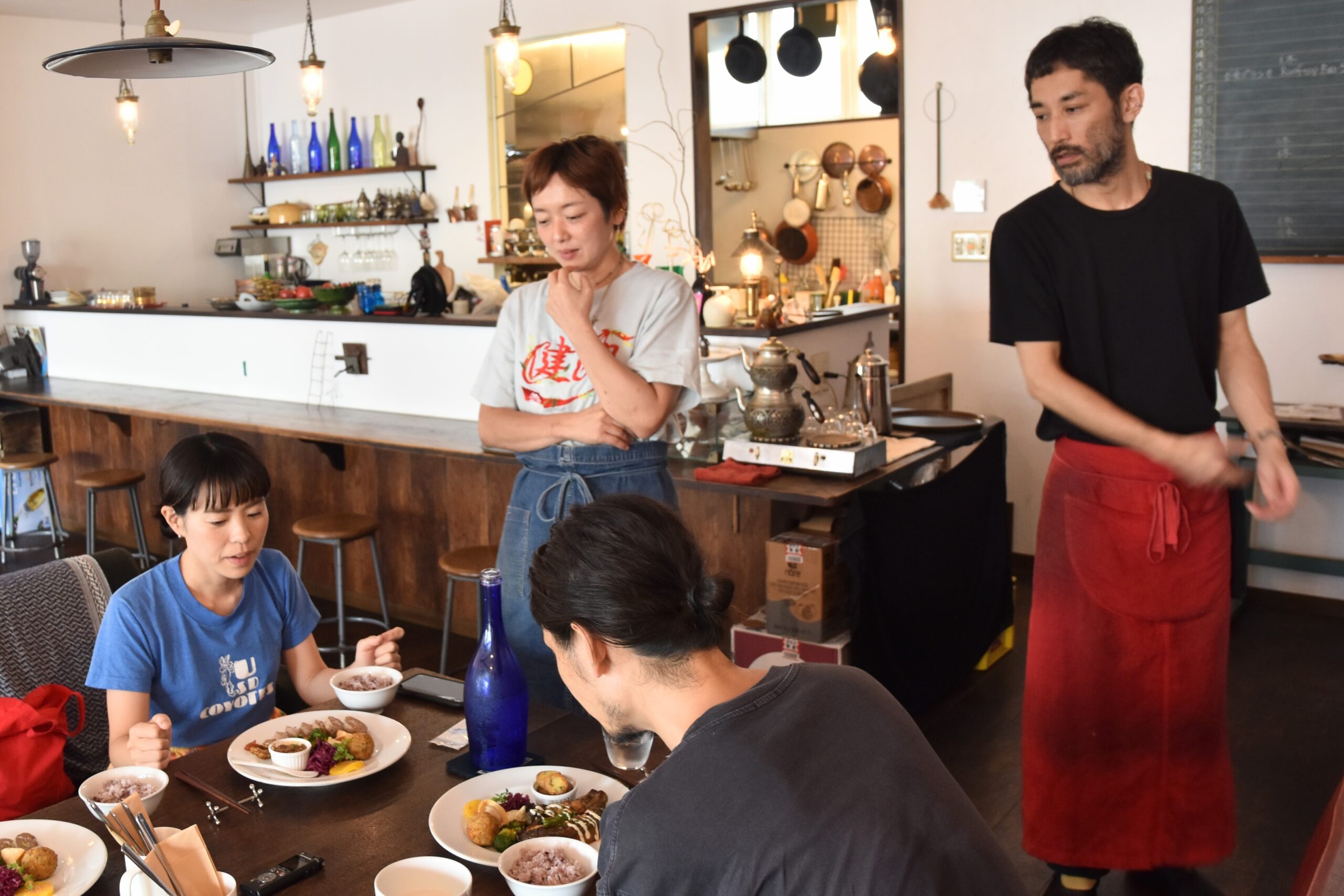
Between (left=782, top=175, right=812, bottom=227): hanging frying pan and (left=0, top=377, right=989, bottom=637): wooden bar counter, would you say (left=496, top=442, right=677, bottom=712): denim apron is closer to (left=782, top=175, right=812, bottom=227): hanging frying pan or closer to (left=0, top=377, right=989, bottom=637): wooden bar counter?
(left=0, top=377, right=989, bottom=637): wooden bar counter

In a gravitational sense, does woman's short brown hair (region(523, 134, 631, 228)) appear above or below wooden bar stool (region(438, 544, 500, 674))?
above

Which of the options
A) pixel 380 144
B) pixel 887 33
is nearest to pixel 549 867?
pixel 887 33

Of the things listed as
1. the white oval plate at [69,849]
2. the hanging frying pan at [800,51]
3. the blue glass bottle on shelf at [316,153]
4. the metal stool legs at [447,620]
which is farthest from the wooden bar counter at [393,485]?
the hanging frying pan at [800,51]

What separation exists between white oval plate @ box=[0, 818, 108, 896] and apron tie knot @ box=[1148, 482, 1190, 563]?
1865mm

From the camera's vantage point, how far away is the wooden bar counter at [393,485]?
361 cm

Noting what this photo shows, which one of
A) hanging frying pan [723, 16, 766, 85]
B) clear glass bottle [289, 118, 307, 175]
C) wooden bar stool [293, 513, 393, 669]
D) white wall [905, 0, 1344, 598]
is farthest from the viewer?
clear glass bottle [289, 118, 307, 175]

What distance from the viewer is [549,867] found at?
131 cm

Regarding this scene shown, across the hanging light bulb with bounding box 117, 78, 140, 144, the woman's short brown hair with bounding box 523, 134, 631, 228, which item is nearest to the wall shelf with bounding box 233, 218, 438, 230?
the hanging light bulb with bounding box 117, 78, 140, 144

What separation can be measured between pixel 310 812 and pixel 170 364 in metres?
4.81

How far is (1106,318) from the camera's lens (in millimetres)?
2291

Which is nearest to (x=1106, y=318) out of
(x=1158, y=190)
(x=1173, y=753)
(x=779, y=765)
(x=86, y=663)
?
(x=1158, y=190)

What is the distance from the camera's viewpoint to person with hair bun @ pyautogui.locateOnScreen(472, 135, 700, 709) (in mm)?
2221

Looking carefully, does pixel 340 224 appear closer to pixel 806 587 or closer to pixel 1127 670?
pixel 806 587

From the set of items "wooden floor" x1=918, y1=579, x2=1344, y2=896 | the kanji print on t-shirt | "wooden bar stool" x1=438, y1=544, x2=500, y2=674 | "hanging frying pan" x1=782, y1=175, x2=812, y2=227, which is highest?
"hanging frying pan" x1=782, y1=175, x2=812, y2=227
